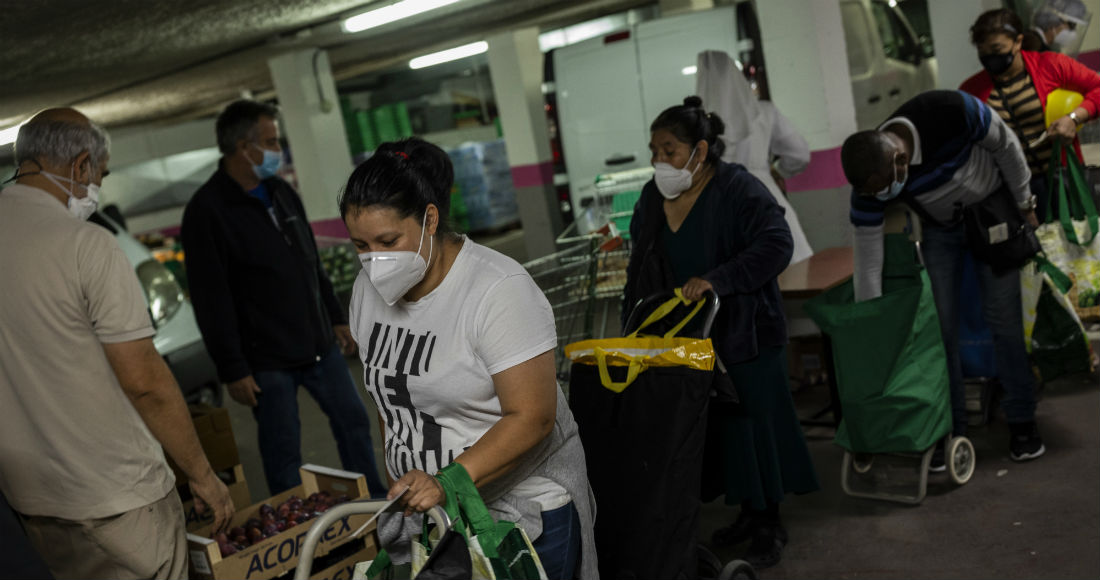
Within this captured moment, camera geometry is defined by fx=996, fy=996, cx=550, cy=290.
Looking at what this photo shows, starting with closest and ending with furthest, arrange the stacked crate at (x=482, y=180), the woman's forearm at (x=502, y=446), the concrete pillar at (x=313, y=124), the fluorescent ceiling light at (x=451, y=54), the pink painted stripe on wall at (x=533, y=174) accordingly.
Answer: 1. the woman's forearm at (x=502, y=446)
2. the concrete pillar at (x=313, y=124)
3. the pink painted stripe on wall at (x=533, y=174)
4. the fluorescent ceiling light at (x=451, y=54)
5. the stacked crate at (x=482, y=180)

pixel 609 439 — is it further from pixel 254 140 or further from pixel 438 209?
pixel 254 140

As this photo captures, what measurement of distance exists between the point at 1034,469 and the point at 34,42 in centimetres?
581

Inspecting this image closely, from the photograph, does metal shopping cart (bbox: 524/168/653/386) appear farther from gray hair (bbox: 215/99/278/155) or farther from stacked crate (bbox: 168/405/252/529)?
stacked crate (bbox: 168/405/252/529)

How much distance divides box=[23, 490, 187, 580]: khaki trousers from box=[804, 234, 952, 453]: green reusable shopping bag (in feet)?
7.50

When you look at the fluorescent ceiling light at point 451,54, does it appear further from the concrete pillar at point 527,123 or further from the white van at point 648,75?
the white van at point 648,75

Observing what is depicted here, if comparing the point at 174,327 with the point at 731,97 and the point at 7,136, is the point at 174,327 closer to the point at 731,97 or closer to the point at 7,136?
the point at 7,136

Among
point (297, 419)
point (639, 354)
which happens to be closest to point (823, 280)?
point (639, 354)

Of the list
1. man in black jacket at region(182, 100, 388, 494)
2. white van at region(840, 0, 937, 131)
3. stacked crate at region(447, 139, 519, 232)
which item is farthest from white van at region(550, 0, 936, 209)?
stacked crate at region(447, 139, 519, 232)

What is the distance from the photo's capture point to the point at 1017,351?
13.0 ft

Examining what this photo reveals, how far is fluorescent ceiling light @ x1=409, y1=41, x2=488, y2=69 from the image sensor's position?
41.0ft

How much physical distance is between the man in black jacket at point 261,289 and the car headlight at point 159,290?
8.80 ft

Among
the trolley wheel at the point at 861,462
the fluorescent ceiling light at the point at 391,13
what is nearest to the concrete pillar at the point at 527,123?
the fluorescent ceiling light at the point at 391,13

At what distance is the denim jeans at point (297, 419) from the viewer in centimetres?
393

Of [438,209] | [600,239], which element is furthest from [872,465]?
[438,209]
